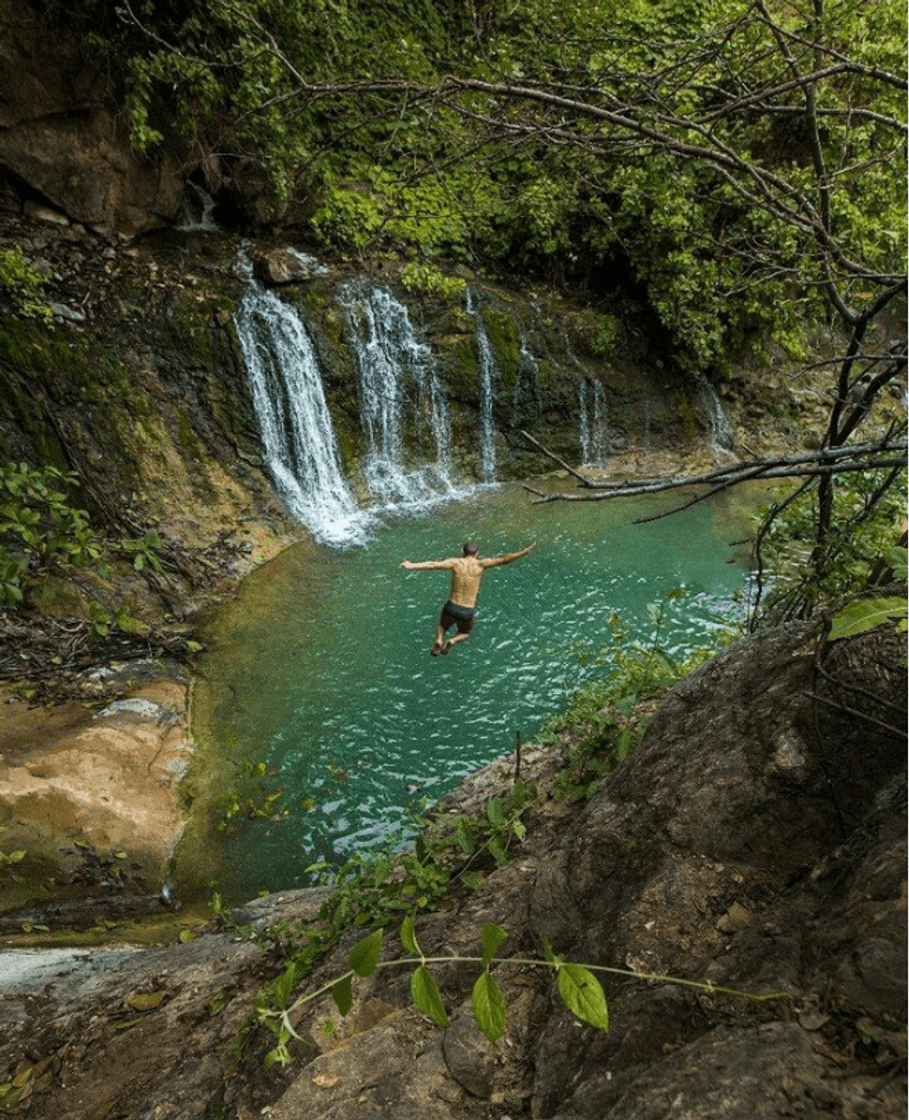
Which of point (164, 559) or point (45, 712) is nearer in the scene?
point (45, 712)

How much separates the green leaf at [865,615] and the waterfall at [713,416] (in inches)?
533

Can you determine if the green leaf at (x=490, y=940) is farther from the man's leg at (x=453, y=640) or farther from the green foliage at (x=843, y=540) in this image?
the man's leg at (x=453, y=640)

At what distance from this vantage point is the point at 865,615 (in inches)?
61.7

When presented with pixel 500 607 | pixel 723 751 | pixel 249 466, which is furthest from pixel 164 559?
pixel 723 751

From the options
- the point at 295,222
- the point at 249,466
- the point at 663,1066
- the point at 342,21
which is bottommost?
the point at 663,1066

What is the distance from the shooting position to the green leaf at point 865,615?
4.88 ft

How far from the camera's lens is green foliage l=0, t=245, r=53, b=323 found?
840cm

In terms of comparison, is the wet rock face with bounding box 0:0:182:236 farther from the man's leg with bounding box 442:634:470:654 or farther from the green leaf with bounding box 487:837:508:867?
the green leaf with bounding box 487:837:508:867

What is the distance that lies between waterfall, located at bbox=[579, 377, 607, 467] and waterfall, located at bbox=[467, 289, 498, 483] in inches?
78.9

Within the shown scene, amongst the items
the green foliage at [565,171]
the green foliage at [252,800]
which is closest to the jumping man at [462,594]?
the green foliage at [252,800]

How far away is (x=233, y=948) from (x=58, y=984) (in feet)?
3.08

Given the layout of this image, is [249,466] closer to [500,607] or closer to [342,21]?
[500,607]

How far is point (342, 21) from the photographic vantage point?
30.6 ft

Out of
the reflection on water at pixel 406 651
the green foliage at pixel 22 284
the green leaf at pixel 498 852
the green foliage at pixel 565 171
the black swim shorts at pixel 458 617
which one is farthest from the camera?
the green foliage at pixel 22 284
